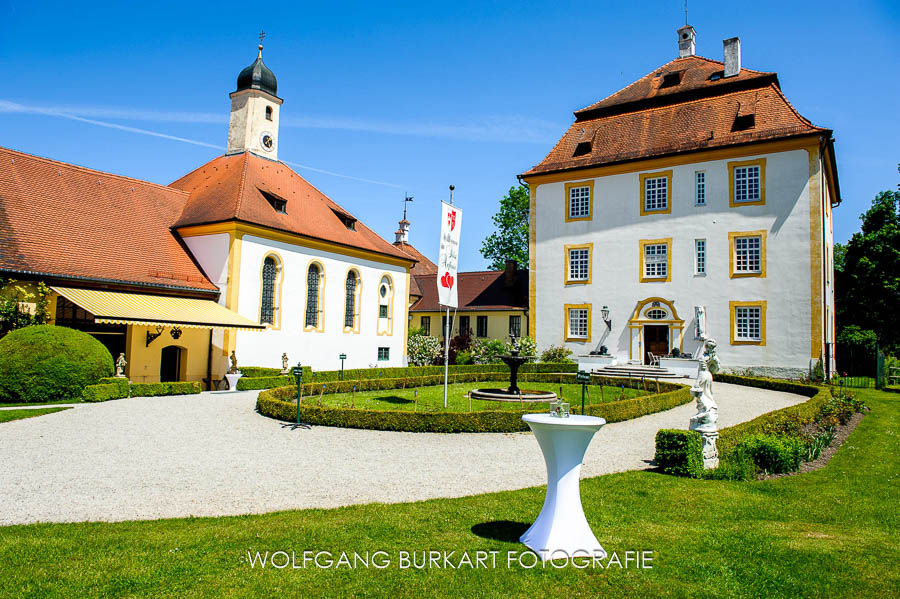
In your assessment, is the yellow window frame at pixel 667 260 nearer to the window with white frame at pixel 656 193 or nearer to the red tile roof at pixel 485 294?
the window with white frame at pixel 656 193

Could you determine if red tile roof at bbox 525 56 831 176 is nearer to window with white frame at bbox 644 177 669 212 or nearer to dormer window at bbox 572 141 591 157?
dormer window at bbox 572 141 591 157

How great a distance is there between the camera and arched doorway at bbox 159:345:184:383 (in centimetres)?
2290

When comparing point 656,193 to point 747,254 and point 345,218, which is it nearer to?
point 747,254

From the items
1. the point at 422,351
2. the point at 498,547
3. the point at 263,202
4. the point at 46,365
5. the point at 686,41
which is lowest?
the point at 498,547

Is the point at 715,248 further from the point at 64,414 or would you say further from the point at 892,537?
the point at 64,414

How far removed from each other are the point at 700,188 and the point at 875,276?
54.4 feet

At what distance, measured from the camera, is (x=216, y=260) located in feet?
81.6

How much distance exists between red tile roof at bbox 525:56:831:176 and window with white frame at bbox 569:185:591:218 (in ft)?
4.08

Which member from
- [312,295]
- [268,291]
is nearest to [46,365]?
[268,291]

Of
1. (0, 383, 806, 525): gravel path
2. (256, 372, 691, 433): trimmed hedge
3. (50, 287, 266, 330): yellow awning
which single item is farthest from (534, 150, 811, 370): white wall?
(50, 287, 266, 330): yellow awning

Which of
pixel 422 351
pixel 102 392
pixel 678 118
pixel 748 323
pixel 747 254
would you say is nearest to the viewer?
pixel 102 392

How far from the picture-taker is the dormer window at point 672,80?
32.2 metres

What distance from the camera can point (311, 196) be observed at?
106ft

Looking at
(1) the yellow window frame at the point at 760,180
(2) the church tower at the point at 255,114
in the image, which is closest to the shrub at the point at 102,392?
(2) the church tower at the point at 255,114
